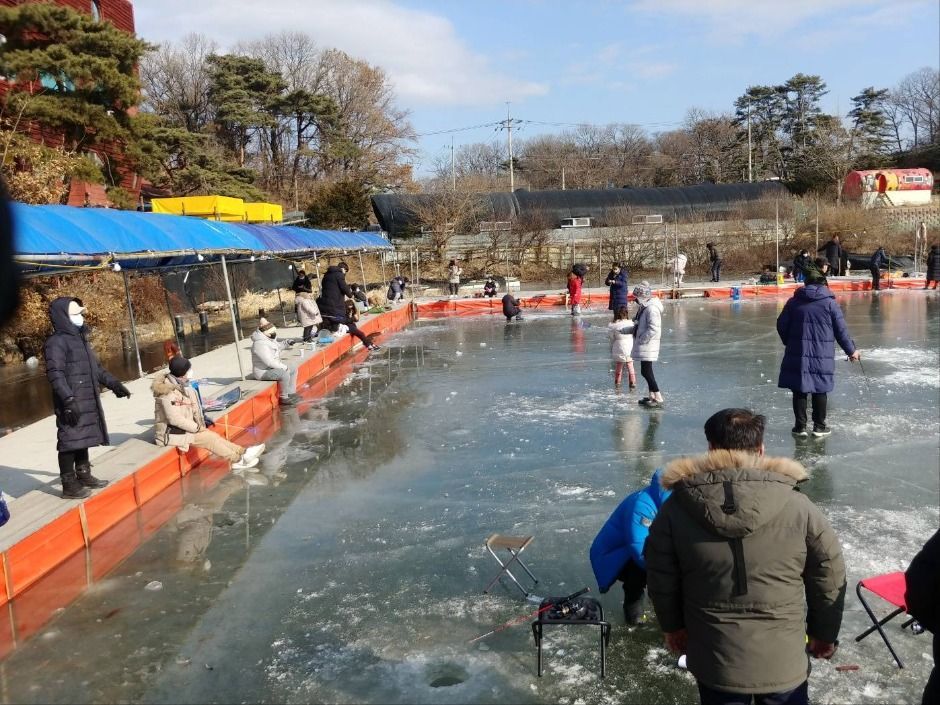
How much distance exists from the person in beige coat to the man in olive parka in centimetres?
580

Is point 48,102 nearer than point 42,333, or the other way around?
point 42,333

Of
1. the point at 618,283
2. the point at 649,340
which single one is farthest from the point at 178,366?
the point at 618,283

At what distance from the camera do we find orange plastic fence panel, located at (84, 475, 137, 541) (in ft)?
19.7

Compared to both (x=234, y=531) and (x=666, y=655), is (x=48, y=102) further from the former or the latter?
(x=666, y=655)

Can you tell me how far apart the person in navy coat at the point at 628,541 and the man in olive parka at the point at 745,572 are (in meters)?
1.18

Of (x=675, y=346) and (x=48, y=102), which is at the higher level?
(x=48, y=102)

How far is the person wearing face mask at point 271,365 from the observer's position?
1090cm

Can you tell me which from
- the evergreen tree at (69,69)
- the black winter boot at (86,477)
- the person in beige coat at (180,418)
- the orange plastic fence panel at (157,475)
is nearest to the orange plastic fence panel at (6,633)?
the black winter boot at (86,477)

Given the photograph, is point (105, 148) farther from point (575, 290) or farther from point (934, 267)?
point (934, 267)

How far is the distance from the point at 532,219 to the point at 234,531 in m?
→ 30.8

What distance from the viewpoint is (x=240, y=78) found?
43094 mm

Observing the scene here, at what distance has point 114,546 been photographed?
5.94m

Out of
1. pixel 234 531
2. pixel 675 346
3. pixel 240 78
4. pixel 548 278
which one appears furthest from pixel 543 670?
pixel 240 78

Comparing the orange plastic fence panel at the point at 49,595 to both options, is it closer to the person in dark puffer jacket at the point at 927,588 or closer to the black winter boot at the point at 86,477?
the black winter boot at the point at 86,477
